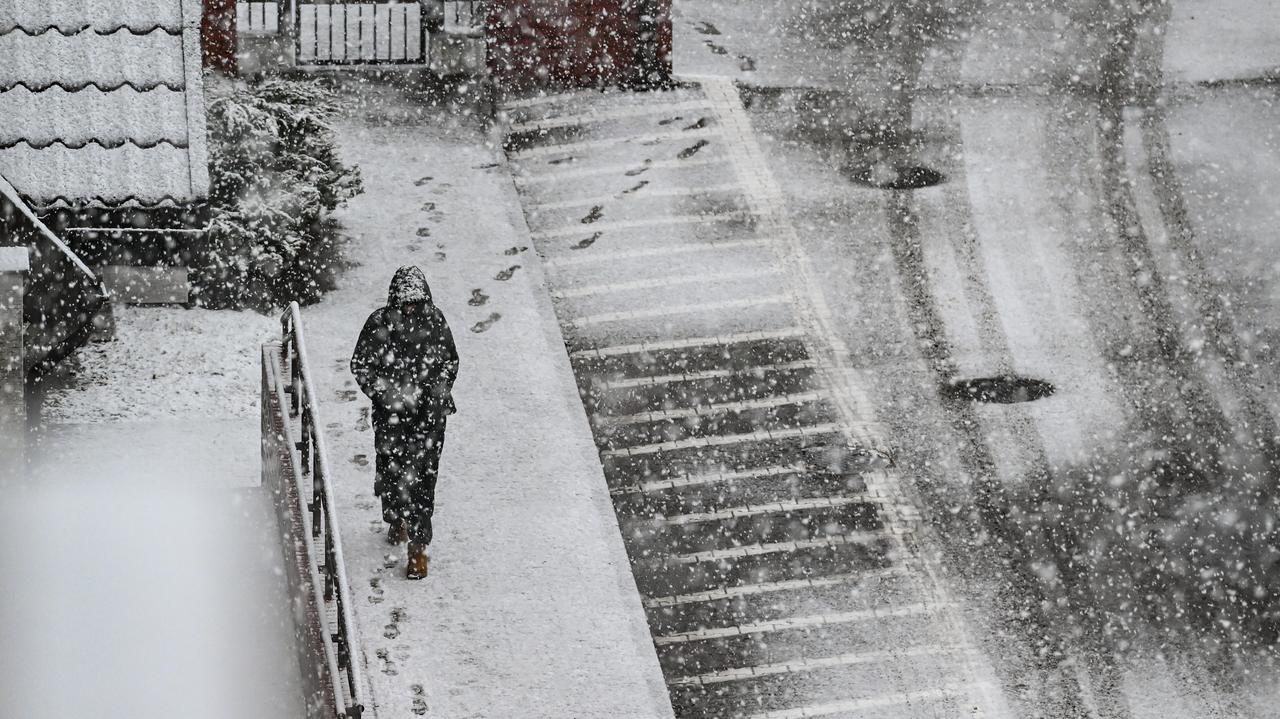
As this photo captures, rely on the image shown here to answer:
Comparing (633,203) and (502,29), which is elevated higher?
(502,29)

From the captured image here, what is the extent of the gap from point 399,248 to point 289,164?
1.20 m

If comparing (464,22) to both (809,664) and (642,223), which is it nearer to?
(642,223)

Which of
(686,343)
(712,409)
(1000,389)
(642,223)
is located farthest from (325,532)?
(642,223)

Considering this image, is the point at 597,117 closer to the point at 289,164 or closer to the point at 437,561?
the point at 289,164

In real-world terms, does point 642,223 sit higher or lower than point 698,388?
higher

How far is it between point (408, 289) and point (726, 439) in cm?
365

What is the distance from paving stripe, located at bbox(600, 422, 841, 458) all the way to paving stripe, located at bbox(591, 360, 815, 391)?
0.81 m

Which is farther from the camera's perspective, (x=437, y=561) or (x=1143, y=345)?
(x=1143, y=345)

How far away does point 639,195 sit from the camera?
1658 cm

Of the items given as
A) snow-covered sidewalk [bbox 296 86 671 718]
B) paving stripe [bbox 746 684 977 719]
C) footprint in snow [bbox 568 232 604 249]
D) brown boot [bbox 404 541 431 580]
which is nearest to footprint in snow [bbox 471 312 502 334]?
snow-covered sidewalk [bbox 296 86 671 718]

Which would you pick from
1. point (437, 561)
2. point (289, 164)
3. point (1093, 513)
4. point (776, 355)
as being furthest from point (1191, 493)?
point (289, 164)

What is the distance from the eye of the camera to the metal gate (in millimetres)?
18922

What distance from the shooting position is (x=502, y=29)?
18.5 metres

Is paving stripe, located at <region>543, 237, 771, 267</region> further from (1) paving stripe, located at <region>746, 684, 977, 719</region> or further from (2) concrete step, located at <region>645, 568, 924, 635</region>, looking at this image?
(1) paving stripe, located at <region>746, 684, 977, 719</region>
